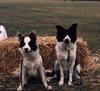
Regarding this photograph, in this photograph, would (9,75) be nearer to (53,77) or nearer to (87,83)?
(53,77)

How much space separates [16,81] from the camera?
34.6ft

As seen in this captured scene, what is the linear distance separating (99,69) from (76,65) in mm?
1302

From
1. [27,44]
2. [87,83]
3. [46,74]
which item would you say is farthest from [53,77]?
[27,44]

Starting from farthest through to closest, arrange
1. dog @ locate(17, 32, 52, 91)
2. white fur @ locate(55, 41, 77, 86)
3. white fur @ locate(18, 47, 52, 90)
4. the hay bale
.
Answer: the hay bale < white fur @ locate(55, 41, 77, 86) < white fur @ locate(18, 47, 52, 90) < dog @ locate(17, 32, 52, 91)

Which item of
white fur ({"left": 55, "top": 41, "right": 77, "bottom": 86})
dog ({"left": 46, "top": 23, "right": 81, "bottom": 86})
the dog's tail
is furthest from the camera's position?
the dog's tail

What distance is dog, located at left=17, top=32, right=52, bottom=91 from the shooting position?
960cm

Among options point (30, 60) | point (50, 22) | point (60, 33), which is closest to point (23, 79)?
point (30, 60)

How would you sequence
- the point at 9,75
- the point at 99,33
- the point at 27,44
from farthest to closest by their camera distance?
the point at 99,33 < the point at 9,75 < the point at 27,44

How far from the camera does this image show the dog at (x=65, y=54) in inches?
389

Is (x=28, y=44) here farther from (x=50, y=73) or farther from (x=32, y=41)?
(x=50, y=73)

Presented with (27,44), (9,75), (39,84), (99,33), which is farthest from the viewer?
(99,33)

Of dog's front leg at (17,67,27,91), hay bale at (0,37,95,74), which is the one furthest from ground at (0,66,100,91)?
hay bale at (0,37,95,74)

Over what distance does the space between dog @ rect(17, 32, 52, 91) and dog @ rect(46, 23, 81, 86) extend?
555 mm

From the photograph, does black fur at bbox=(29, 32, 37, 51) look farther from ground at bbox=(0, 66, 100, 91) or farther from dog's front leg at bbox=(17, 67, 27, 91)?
ground at bbox=(0, 66, 100, 91)
